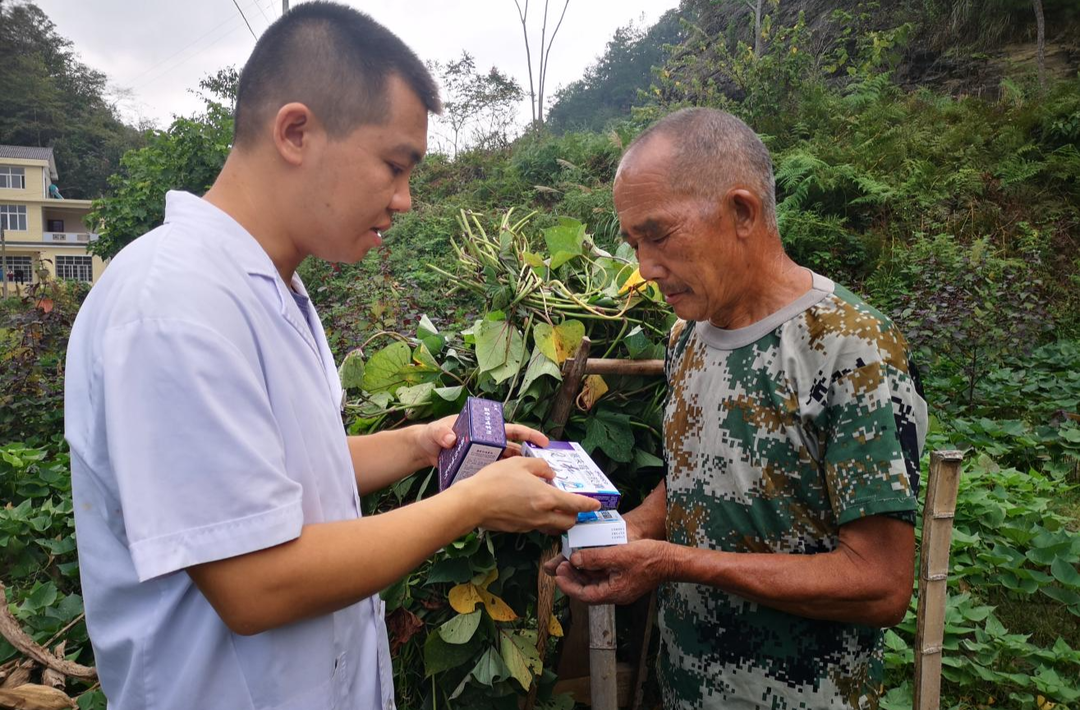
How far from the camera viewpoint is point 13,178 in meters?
29.5

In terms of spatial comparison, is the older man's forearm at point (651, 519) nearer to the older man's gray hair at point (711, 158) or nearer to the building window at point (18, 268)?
the older man's gray hair at point (711, 158)

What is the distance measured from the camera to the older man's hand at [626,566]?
139 centimetres

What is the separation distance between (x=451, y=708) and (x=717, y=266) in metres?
1.40

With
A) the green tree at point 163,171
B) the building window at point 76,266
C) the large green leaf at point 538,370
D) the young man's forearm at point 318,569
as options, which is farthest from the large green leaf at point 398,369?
the building window at point 76,266

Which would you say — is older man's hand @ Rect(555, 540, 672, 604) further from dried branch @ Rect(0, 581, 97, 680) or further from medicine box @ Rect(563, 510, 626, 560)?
dried branch @ Rect(0, 581, 97, 680)

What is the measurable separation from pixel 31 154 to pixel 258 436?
38145mm

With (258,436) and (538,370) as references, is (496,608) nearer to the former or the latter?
(538,370)

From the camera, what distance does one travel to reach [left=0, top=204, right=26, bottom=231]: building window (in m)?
29.1

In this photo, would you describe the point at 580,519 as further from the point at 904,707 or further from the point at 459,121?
the point at 459,121

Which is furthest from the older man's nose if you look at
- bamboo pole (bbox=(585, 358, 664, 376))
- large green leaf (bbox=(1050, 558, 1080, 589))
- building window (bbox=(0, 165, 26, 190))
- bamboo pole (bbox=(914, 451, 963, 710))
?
building window (bbox=(0, 165, 26, 190))

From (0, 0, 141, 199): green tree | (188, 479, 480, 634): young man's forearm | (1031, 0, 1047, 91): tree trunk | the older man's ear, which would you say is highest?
(0, 0, 141, 199): green tree

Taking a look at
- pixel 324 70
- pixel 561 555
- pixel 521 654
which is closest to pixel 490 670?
pixel 521 654

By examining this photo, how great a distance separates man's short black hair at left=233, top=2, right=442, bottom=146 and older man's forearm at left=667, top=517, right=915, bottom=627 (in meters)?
1.09

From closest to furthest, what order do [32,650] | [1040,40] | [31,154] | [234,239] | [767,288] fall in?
[234,239], [767,288], [32,650], [1040,40], [31,154]
